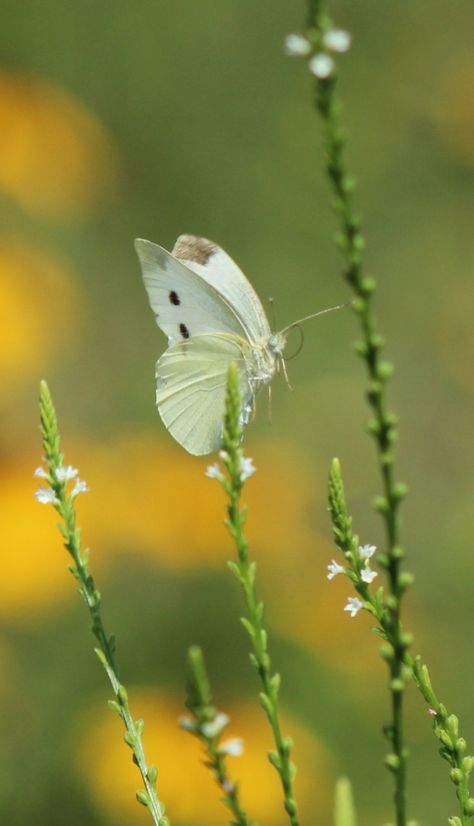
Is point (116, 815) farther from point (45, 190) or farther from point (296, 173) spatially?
point (296, 173)

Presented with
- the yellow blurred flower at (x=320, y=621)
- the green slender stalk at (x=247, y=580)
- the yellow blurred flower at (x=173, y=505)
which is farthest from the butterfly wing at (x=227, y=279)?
the green slender stalk at (x=247, y=580)

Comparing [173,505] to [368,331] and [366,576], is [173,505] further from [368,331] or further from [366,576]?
[368,331]

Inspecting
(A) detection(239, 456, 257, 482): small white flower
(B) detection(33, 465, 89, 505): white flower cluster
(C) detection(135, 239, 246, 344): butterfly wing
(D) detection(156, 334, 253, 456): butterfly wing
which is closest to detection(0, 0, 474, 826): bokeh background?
(D) detection(156, 334, 253, 456): butterfly wing

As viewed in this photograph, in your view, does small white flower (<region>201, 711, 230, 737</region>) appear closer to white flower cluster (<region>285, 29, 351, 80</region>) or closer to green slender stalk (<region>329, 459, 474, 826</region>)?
green slender stalk (<region>329, 459, 474, 826</region>)

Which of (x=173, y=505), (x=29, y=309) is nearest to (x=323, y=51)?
(x=173, y=505)

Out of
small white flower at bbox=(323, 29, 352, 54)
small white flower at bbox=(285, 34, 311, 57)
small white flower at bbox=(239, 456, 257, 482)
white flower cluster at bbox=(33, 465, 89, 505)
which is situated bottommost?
small white flower at bbox=(239, 456, 257, 482)
